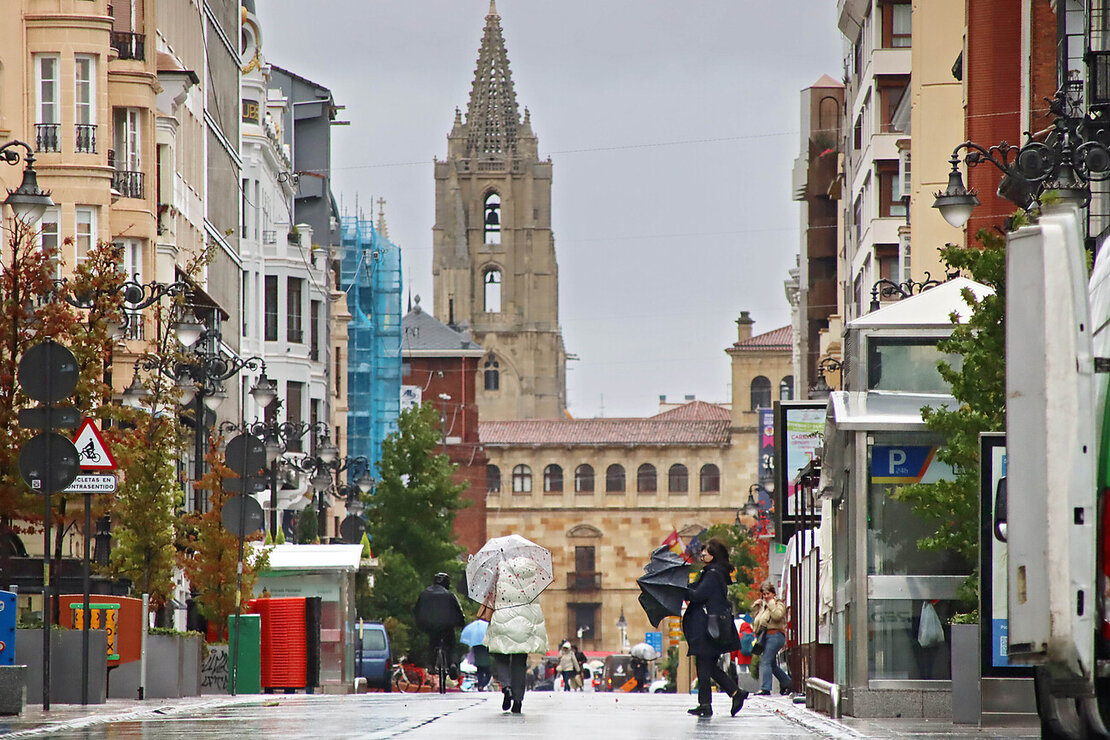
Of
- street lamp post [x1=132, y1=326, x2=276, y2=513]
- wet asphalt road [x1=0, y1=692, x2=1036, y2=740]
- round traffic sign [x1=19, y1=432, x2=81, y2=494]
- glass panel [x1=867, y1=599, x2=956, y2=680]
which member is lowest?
wet asphalt road [x1=0, y1=692, x2=1036, y2=740]

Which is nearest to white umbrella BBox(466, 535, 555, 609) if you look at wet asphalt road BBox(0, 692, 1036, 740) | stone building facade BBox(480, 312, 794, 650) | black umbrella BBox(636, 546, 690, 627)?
black umbrella BBox(636, 546, 690, 627)

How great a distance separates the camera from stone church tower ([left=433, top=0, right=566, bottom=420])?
19012cm

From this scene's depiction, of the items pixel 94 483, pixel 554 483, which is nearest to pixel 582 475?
pixel 554 483

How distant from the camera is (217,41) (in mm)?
60844

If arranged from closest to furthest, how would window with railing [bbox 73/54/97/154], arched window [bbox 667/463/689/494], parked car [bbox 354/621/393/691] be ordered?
window with railing [bbox 73/54/97/154] < parked car [bbox 354/621/393/691] < arched window [bbox 667/463/689/494]

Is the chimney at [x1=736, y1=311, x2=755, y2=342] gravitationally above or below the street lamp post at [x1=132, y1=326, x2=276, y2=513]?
above

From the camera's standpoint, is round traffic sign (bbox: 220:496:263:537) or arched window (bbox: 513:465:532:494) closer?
round traffic sign (bbox: 220:496:263:537)

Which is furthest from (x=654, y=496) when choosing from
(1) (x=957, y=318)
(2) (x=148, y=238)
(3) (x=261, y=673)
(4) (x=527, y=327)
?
(1) (x=957, y=318)

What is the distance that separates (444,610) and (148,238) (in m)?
14.8

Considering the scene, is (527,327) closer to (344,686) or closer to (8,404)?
(344,686)

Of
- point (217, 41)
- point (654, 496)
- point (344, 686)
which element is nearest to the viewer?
point (344, 686)

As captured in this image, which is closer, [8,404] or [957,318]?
[957,318]

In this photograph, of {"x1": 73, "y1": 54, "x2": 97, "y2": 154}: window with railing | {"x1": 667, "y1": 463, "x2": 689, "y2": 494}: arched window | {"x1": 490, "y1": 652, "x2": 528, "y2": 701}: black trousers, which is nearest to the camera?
{"x1": 490, "y1": 652, "x2": 528, "y2": 701}: black trousers

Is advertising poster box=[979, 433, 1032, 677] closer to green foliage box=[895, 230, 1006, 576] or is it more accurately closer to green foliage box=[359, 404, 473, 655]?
green foliage box=[895, 230, 1006, 576]
